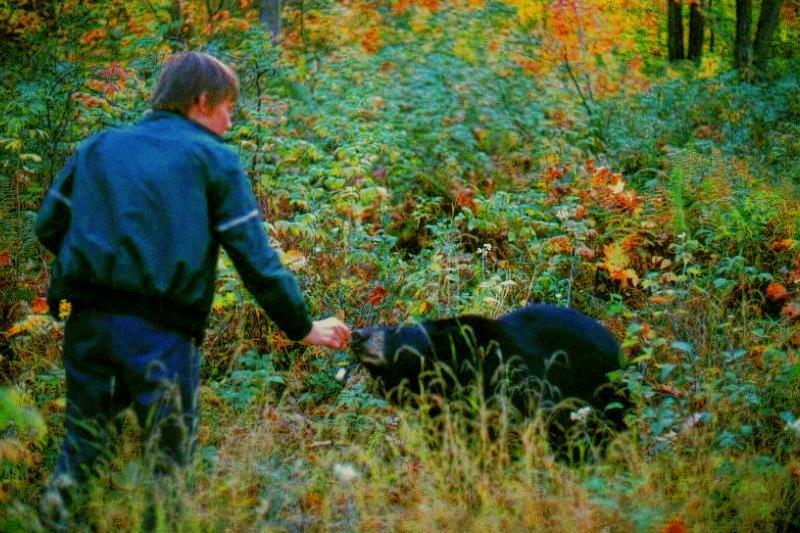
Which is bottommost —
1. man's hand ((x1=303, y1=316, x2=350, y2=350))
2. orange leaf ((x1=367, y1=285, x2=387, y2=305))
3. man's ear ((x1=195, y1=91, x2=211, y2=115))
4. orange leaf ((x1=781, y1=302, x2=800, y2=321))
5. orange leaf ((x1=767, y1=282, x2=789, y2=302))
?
orange leaf ((x1=767, y1=282, x2=789, y2=302))

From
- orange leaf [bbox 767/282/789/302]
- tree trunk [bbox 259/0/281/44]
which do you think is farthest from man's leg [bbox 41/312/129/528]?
A: tree trunk [bbox 259/0/281/44]

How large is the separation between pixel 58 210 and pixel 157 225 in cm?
48

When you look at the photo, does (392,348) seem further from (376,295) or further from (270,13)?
(270,13)

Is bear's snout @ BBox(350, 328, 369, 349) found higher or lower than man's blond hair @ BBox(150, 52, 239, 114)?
lower

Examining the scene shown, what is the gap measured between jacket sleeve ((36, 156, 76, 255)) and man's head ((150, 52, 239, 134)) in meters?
0.39

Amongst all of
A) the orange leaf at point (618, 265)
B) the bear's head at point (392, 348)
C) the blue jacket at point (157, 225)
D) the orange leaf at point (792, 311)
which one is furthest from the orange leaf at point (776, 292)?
the blue jacket at point (157, 225)

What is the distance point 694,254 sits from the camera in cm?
650

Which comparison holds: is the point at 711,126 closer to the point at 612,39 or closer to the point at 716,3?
the point at 612,39

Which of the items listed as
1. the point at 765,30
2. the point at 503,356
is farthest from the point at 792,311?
the point at 765,30

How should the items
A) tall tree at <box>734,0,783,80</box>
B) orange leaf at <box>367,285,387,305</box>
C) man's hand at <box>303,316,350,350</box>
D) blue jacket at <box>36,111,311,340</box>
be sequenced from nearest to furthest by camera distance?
blue jacket at <box>36,111,311,340</box> → man's hand at <box>303,316,350,350</box> → orange leaf at <box>367,285,387,305</box> → tall tree at <box>734,0,783,80</box>

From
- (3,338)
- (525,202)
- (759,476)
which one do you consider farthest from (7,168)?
(759,476)

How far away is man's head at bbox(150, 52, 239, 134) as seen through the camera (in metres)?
2.87

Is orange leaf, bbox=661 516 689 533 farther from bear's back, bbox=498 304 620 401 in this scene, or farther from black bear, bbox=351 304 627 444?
bear's back, bbox=498 304 620 401

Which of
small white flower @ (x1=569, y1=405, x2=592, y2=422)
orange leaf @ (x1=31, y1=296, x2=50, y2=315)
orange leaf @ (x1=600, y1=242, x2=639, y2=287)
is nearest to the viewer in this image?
small white flower @ (x1=569, y1=405, x2=592, y2=422)
